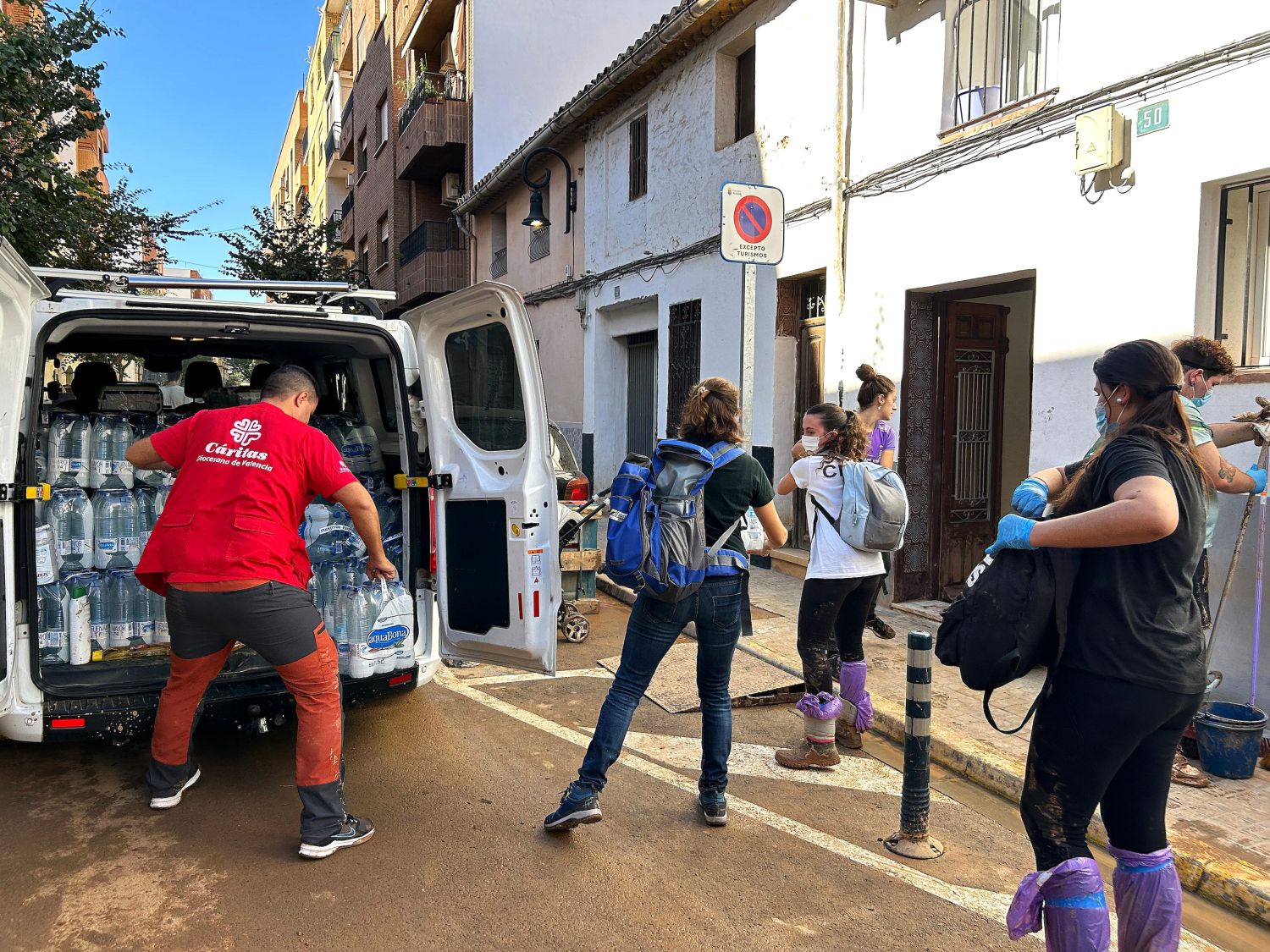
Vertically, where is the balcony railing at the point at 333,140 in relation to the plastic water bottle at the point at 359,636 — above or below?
above

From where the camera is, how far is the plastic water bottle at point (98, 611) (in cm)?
416

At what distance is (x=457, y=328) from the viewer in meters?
4.45

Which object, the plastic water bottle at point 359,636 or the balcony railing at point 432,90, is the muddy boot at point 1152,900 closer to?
the plastic water bottle at point 359,636

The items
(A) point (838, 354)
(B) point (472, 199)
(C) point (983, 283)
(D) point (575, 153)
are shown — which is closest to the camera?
(C) point (983, 283)

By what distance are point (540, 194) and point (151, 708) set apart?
42.5 ft

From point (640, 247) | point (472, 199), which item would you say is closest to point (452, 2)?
point (472, 199)

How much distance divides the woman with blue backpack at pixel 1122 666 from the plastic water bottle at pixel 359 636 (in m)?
2.73

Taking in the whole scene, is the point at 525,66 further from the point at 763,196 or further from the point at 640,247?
the point at 763,196

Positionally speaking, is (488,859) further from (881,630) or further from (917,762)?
(881,630)

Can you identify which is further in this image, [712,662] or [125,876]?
[712,662]

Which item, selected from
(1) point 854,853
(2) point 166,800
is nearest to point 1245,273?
(1) point 854,853

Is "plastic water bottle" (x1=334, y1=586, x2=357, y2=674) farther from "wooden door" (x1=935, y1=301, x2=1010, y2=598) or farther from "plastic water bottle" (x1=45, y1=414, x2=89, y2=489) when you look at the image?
"wooden door" (x1=935, y1=301, x2=1010, y2=598)

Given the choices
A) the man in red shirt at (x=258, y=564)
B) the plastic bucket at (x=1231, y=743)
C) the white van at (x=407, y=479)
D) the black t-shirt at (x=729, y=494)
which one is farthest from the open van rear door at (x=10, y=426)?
the plastic bucket at (x=1231, y=743)

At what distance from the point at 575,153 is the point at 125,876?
42.2ft
